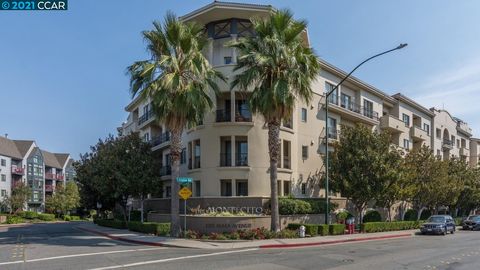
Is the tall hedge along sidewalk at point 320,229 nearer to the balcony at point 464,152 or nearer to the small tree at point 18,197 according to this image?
the balcony at point 464,152

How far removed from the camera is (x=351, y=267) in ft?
50.8

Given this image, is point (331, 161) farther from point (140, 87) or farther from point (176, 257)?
point (176, 257)

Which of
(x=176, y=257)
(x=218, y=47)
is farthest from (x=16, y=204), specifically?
(x=176, y=257)

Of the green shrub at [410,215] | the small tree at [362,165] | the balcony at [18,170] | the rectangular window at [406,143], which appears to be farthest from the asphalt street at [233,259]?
the balcony at [18,170]

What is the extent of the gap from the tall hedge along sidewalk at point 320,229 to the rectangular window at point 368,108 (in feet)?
66.6

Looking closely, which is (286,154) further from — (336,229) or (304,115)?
(336,229)

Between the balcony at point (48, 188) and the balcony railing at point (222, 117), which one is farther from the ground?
the balcony railing at point (222, 117)

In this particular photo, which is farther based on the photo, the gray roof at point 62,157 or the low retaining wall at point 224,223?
the gray roof at point 62,157

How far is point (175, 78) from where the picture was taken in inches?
1062

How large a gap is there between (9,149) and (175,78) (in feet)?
239

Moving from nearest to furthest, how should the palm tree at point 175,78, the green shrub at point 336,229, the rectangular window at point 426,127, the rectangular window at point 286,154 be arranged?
the palm tree at point 175,78 → the green shrub at point 336,229 → the rectangular window at point 286,154 → the rectangular window at point 426,127

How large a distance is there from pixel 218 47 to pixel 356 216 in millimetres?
19000

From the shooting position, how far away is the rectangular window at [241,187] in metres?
34.8

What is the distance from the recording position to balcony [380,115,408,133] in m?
51.0
